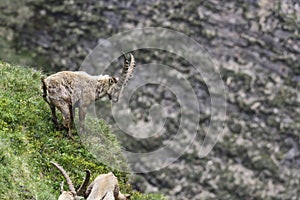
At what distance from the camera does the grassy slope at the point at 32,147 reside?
49.8ft

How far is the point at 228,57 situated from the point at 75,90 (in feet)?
68.6

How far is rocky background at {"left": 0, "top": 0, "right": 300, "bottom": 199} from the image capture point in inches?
1425

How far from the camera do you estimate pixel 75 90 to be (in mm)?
17844

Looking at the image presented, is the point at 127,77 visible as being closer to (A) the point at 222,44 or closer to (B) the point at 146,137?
(B) the point at 146,137

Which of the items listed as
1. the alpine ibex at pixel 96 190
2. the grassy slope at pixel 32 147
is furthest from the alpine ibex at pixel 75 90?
the alpine ibex at pixel 96 190

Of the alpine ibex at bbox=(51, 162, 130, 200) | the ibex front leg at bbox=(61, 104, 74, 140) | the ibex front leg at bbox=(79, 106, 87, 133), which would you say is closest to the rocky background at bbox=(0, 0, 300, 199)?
the ibex front leg at bbox=(79, 106, 87, 133)

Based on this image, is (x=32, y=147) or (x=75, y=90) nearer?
(x=32, y=147)

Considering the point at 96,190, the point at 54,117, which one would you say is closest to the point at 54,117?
the point at 54,117

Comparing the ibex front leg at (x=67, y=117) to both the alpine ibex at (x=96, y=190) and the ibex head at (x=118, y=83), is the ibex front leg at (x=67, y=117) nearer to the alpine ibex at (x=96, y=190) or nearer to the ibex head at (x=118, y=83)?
the ibex head at (x=118, y=83)

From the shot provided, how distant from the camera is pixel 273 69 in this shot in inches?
1502

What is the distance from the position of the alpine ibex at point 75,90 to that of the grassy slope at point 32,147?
502 mm

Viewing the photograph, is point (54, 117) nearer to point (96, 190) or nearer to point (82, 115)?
point (82, 115)

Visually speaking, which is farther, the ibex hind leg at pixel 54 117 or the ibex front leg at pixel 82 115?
the ibex front leg at pixel 82 115

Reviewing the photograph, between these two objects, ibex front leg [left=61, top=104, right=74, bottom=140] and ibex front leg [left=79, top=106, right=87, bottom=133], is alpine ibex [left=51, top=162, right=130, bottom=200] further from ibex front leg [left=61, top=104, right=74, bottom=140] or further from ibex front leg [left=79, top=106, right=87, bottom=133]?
ibex front leg [left=79, top=106, right=87, bottom=133]
